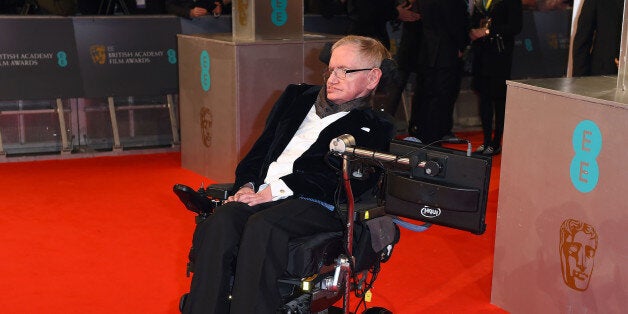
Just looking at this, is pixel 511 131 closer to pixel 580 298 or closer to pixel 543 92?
pixel 543 92

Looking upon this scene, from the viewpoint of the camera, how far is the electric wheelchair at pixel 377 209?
2.99 metres

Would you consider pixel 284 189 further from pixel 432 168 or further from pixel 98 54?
pixel 98 54

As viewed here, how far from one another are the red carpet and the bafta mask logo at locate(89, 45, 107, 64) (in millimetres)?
1153

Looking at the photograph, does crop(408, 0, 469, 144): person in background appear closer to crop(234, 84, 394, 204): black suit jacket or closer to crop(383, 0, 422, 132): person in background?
crop(383, 0, 422, 132): person in background

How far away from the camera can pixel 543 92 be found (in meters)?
3.84

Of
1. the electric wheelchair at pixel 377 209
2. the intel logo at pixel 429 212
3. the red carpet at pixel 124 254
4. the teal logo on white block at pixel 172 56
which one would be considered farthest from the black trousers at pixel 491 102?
the intel logo at pixel 429 212

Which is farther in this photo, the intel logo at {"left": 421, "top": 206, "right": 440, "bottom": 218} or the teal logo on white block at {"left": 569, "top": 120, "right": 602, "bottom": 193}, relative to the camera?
the teal logo on white block at {"left": 569, "top": 120, "right": 602, "bottom": 193}

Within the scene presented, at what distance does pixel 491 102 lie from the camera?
774 centimetres

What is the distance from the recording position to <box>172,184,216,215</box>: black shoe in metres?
3.36

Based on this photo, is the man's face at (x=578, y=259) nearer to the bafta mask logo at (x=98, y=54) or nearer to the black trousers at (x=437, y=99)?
the black trousers at (x=437, y=99)

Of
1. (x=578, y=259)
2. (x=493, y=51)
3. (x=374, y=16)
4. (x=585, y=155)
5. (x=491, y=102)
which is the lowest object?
(x=578, y=259)

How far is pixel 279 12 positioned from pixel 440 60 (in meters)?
1.82

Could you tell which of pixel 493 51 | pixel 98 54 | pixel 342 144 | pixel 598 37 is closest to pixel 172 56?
pixel 98 54

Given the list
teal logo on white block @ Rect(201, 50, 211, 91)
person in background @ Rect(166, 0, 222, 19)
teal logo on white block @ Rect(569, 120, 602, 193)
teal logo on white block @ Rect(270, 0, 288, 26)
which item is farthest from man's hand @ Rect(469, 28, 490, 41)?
teal logo on white block @ Rect(569, 120, 602, 193)
